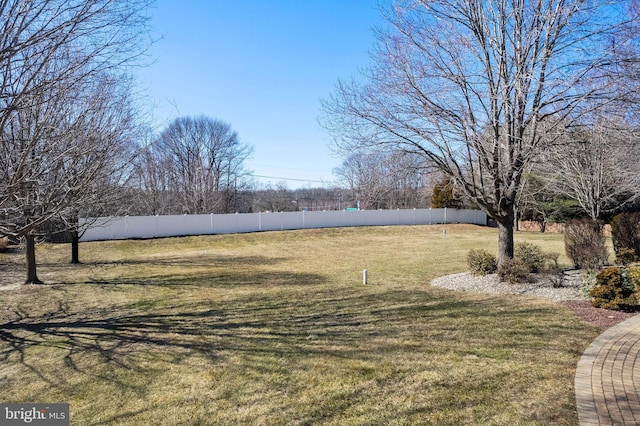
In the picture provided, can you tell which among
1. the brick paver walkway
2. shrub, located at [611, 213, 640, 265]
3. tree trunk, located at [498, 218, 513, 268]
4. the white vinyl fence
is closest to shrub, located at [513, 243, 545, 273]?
tree trunk, located at [498, 218, 513, 268]

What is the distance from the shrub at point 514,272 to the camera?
8.31 m

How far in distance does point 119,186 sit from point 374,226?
22.6 m

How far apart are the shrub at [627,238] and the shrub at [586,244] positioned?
144 cm

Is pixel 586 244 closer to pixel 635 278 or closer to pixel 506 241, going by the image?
pixel 506 241

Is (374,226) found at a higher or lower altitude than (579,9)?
lower

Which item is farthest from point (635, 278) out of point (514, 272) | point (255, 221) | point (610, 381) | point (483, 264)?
point (255, 221)

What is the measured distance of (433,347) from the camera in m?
4.86

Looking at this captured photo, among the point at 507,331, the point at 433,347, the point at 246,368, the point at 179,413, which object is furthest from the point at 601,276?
the point at 179,413

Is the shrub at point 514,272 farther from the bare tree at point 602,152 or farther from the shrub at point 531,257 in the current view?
the bare tree at point 602,152

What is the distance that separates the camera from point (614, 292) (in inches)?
256

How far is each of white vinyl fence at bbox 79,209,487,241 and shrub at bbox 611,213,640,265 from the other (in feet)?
62.1

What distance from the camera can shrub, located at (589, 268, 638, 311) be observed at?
640 centimetres

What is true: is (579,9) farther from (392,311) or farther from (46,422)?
(46,422)

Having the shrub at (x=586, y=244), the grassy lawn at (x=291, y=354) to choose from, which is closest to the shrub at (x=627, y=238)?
the shrub at (x=586, y=244)
